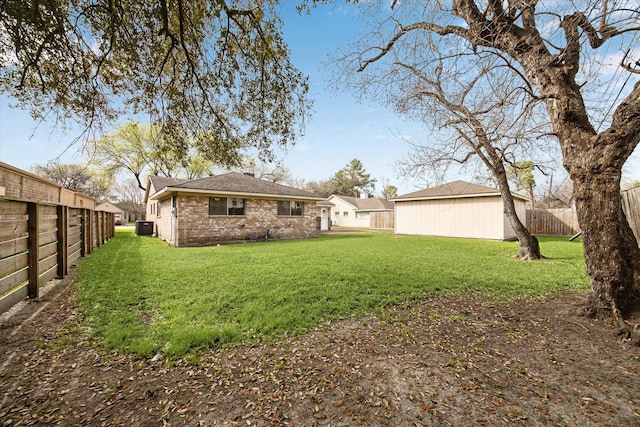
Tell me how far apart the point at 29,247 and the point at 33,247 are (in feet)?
0.14

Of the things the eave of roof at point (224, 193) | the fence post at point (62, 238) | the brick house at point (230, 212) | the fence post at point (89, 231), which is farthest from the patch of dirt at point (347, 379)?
the brick house at point (230, 212)

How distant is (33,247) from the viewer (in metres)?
4.10

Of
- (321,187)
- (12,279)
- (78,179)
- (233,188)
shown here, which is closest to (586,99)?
(12,279)

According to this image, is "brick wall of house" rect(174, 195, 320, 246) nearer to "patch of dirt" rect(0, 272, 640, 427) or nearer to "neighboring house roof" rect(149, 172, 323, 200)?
"neighboring house roof" rect(149, 172, 323, 200)

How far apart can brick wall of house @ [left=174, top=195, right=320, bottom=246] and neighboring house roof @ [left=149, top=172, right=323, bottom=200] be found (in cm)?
46

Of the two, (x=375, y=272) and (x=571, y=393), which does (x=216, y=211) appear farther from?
(x=571, y=393)

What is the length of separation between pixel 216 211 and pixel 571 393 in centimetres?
1243

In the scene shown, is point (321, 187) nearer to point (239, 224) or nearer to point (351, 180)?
point (351, 180)

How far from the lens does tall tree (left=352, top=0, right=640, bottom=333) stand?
3150 millimetres

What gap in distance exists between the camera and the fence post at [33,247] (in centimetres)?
409

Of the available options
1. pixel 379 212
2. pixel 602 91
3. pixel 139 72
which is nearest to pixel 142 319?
pixel 139 72

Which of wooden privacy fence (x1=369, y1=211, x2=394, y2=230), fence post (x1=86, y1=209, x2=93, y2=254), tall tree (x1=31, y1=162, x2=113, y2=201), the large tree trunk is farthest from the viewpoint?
wooden privacy fence (x1=369, y1=211, x2=394, y2=230)

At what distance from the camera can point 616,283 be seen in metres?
3.37

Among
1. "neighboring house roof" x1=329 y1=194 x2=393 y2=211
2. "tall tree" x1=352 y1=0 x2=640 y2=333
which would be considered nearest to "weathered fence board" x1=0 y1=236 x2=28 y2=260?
"tall tree" x1=352 y1=0 x2=640 y2=333
